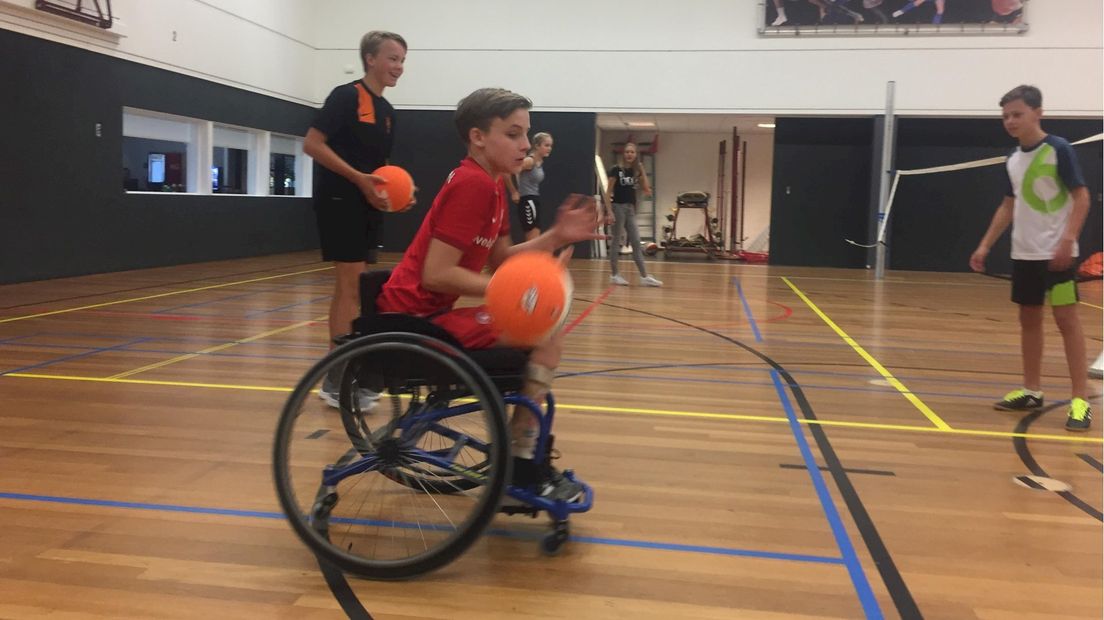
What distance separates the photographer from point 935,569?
207 cm

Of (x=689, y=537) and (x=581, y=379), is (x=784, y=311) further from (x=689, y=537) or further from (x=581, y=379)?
(x=689, y=537)

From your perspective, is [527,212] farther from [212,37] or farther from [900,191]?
[900,191]

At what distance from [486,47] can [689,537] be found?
12.1 m

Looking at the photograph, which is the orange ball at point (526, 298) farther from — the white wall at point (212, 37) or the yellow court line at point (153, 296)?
the white wall at point (212, 37)

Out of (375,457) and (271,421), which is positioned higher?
(375,457)

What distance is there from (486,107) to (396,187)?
1289 millimetres

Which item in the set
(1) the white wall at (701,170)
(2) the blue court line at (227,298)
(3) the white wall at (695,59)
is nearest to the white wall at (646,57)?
(3) the white wall at (695,59)

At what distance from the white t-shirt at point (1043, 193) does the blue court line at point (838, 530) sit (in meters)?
1.30

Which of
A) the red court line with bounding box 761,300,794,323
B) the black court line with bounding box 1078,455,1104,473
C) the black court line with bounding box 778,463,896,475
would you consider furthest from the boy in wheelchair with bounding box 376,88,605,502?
the red court line with bounding box 761,300,794,323

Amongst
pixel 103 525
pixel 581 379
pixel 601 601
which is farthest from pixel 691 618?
pixel 581 379

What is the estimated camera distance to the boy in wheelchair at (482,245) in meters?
1.99

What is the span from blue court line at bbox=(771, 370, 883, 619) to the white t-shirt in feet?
4.27

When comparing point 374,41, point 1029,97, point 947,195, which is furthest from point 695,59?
point 374,41

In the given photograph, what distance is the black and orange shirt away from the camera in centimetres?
337
